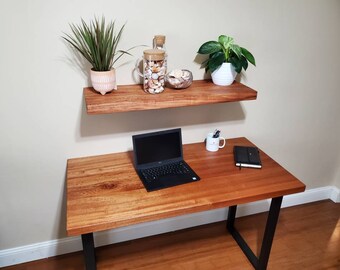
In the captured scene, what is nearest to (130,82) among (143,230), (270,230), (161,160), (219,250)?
(161,160)

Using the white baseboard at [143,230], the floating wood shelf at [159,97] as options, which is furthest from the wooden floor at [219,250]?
the floating wood shelf at [159,97]

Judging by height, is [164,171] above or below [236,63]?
below

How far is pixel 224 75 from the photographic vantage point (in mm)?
1595

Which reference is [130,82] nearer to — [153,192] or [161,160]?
[161,160]

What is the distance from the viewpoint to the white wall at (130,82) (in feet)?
4.55

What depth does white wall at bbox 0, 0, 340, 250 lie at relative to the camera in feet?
4.55

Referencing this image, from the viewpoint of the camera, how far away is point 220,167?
160 cm

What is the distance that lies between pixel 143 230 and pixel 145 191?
0.79 meters

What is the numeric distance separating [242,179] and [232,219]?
0.73 metres

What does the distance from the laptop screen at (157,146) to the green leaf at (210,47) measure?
45 cm

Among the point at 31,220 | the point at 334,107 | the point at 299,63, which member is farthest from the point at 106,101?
the point at 334,107

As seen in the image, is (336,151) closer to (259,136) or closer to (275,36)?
(259,136)

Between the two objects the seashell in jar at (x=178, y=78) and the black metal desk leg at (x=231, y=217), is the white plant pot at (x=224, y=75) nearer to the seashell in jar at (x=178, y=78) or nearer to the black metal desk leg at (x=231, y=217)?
the seashell in jar at (x=178, y=78)

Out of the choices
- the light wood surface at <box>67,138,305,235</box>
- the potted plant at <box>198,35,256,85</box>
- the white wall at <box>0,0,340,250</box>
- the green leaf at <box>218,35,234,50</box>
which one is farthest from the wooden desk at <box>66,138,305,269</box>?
the green leaf at <box>218,35,234,50</box>
